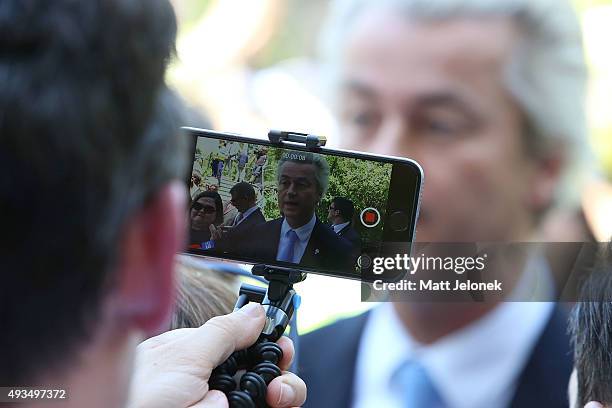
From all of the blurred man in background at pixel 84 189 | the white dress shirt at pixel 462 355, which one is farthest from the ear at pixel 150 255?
the white dress shirt at pixel 462 355

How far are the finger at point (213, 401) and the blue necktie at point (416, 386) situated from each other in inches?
38.6

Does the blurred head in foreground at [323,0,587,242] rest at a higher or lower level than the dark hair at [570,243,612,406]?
higher

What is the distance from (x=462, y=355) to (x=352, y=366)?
268mm

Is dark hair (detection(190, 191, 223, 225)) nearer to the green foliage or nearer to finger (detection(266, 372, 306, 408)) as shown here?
the green foliage

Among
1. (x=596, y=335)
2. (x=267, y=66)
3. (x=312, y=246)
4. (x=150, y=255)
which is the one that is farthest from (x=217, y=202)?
(x=267, y=66)

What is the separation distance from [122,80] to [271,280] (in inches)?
16.0

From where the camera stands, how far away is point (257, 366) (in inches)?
31.2

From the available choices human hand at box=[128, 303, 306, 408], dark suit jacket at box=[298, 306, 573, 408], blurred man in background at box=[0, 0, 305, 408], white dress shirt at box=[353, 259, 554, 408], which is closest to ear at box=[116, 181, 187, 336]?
blurred man in background at box=[0, 0, 305, 408]

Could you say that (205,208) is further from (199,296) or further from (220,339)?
(199,296)

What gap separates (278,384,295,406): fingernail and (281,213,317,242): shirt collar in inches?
6.3

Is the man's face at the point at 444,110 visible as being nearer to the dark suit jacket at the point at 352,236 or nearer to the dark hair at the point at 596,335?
the dark hair at the point at 596,335

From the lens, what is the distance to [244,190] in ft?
2.72

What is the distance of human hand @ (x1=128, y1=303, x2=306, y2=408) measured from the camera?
754mm

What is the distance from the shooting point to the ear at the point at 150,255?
0.50 metres
